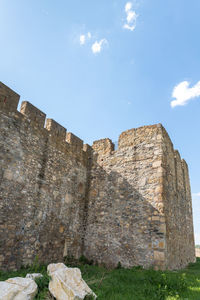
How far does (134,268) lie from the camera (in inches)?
273

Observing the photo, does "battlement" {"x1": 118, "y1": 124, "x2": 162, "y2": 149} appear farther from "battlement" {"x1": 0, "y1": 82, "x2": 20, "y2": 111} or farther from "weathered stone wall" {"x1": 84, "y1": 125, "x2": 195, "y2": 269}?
"battlement" {"x1": 0, "y1": 82, "x2": 20, "y2": 111}

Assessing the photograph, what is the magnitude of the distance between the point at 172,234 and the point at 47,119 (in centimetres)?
645

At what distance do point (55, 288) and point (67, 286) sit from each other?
0.83 ft

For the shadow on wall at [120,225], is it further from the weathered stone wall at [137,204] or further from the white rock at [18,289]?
the white rock at [18,289]

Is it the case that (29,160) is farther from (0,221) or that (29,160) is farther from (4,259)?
(4,259)

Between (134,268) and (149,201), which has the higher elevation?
(149,201)

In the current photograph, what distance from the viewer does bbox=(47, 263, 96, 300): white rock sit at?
11.9 ft

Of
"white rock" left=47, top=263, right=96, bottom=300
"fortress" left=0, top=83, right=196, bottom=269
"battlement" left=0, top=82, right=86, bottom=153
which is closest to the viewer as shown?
"white rock" left=47, top=263, right=96, bottom=300

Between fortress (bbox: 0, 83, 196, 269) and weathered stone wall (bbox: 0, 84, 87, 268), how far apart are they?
0.10 feet

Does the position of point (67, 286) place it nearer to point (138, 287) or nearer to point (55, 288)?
point (55, 288)

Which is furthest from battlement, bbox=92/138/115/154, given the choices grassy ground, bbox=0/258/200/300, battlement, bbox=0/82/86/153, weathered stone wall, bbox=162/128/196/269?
grassy ground, bbox=0/258/200/300

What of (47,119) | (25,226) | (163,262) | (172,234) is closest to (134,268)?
(163,262)

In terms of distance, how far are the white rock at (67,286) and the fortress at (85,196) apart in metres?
2.53

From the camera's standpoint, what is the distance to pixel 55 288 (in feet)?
12.5
